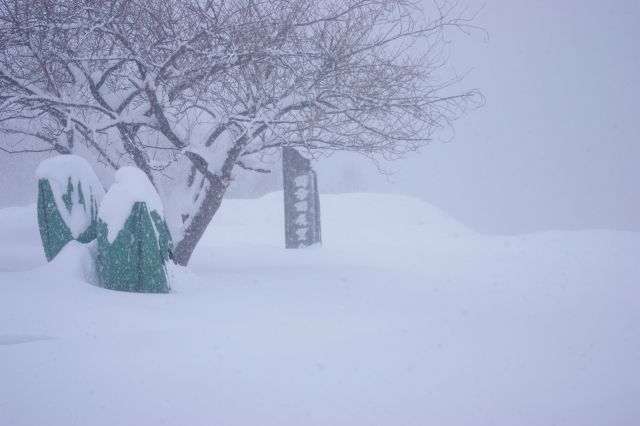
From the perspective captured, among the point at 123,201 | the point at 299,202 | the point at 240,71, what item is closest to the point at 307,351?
the point at 123,201

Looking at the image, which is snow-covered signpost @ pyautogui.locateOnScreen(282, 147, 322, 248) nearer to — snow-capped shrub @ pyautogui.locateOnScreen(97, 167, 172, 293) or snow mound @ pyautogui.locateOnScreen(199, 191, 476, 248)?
snow mound @ pyautogui.locateOnScreen(199, 191, 476, 248)

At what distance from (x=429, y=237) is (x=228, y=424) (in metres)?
12.3

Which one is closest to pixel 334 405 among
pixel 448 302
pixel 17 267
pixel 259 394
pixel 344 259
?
pixel 259 394

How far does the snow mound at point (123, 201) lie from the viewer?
370cm

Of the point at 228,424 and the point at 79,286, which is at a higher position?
the point at 79,286

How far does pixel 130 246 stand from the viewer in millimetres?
3684

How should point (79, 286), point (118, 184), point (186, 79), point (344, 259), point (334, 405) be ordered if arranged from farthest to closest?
1. point (344, 259)
2. point (186, 79)
3. point (118, 184)
4. point (79, 286)
5. point (334, 405)

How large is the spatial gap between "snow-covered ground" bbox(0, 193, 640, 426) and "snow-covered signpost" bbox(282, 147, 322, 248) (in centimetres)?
379

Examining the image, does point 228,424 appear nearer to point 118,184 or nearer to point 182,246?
point 118,184

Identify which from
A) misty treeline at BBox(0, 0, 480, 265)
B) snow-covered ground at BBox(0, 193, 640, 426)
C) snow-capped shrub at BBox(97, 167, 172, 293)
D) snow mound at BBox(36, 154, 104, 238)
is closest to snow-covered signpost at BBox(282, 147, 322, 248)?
misty treeline at BBox(0, 0, 480, 265)

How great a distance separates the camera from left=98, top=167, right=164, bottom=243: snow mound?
12.1 ft

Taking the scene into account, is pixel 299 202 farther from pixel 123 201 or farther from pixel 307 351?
pixel 307 351

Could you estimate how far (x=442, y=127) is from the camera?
205 inches

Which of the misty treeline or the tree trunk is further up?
the misty treeline
